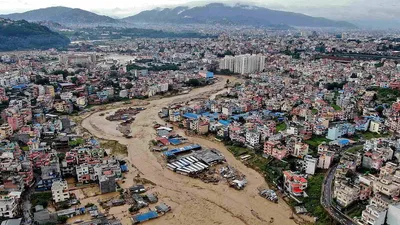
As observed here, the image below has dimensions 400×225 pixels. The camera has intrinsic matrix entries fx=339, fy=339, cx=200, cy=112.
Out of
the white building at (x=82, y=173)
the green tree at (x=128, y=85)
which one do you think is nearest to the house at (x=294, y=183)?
the white building at (x=82, y=173)

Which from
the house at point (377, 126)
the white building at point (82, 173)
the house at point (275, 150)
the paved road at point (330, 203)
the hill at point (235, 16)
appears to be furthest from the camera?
the hill at point (235, 16)

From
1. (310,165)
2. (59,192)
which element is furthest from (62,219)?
(310,165)

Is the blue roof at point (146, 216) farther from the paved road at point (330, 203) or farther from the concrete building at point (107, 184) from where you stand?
the paved road at point (330, 203)

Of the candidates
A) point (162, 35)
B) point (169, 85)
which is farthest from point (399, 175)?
point (162, 35)

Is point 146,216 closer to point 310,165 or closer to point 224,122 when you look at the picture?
point 310,165

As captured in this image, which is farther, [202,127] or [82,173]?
[202,127]
